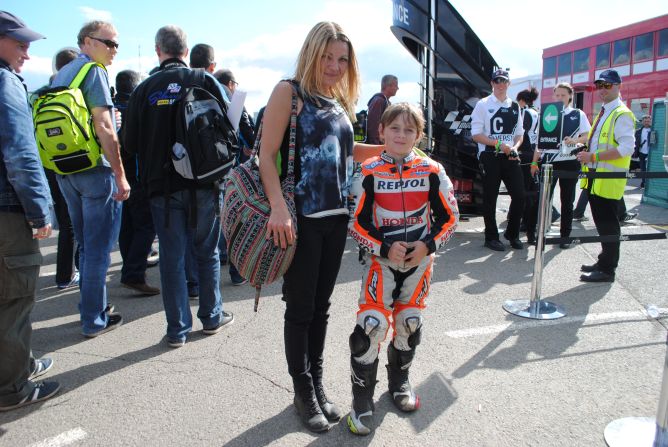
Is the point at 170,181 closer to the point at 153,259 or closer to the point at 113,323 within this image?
the point at 113,323

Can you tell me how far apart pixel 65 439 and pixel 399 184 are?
2095 mm

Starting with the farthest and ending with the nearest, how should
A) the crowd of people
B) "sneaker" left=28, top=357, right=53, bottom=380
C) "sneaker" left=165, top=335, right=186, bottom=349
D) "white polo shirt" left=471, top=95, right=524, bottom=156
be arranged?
"white polo shirt" left=471, top=95, right=524, bottom=156, "sneaker" left=165, top=335, right=186, bottom=349, "sneaker" left=28, top=357, right=53, bottom=380, the crowd of people

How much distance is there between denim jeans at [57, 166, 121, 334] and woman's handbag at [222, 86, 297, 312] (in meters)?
1.60

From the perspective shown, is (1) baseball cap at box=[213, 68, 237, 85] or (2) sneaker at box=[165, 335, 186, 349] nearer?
(2) sneaker at box=[165, 335, 186, 349]

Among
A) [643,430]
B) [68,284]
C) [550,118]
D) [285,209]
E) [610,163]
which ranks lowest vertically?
[643,430]

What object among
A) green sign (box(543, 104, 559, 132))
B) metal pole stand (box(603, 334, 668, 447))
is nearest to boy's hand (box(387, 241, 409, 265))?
metal pole stand (box(603, 334, 668, 447))

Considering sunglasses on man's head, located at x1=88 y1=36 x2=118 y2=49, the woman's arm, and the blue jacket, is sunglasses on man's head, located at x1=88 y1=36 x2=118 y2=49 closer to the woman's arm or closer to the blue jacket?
the blue jacket

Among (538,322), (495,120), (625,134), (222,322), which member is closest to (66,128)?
Result: (222,322)

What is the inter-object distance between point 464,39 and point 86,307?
18.3ft

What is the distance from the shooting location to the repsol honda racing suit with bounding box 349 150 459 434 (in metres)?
2.35

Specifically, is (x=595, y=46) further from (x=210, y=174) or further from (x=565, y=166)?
(x=210, y=174)

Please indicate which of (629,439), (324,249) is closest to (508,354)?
(629,439)

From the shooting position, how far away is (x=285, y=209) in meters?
2.03

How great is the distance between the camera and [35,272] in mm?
2561
